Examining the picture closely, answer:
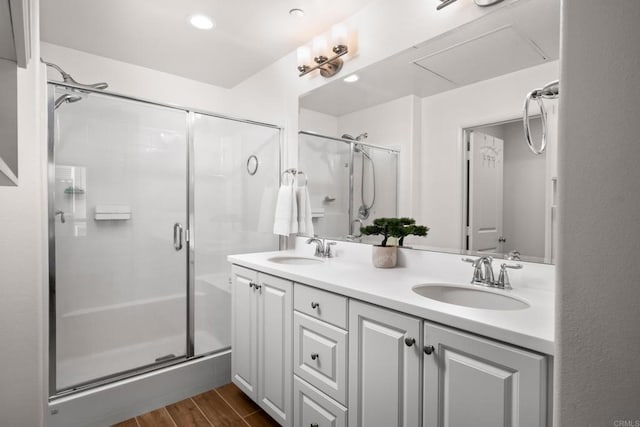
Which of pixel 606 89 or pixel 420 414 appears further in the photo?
pixel 420 414

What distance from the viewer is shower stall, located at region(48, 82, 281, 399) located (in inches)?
75.8

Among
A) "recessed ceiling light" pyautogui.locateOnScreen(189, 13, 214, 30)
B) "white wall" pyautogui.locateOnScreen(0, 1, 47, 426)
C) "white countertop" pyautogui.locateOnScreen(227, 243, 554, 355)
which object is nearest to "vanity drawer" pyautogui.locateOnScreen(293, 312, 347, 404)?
"white countertop" pyautogui.locateOnScreen(227, 243, 554, 355)

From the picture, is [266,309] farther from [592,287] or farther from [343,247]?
[592,287]

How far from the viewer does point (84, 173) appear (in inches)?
78.4

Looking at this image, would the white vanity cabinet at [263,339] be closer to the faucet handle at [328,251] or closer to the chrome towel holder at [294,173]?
the faucet handle at [328,251]

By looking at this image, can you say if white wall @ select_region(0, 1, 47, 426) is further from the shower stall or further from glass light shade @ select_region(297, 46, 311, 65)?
glass light shade @ select_region(297, 46, 311, 65)

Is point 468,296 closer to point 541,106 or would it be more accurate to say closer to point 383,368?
point 383,368

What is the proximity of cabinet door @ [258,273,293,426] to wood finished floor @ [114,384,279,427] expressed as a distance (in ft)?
0.56

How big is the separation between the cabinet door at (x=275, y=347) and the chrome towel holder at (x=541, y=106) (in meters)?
1.22

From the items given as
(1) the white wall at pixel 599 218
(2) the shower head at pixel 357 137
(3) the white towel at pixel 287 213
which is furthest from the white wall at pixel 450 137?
(1) the white wall at pixel 599 218

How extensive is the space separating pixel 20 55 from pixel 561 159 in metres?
0.95

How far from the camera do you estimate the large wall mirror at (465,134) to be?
1304 millimetres

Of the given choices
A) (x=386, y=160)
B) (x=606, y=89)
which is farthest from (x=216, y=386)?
(x=606, y=89)

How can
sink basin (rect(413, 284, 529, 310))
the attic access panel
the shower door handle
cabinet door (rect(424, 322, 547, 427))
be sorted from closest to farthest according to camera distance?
cabinet door (rect(424, 322, 547, 427)) → sink basin (rect(413, 284, 529, 310)) → the attic access panel → the shower door handle
